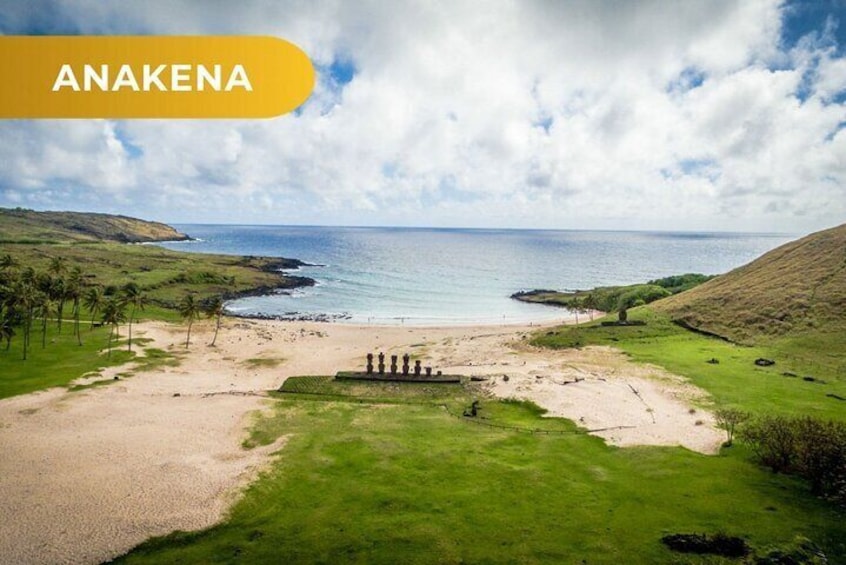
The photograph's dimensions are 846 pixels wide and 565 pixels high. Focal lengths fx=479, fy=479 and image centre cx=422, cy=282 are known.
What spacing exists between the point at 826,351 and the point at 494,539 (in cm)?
5203

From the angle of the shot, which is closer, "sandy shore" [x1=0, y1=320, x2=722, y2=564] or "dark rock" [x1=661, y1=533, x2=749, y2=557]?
"dark rock" [x1=661, y1=533, x2=749, y2=557]

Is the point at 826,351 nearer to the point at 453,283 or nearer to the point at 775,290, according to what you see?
the point at 775,290

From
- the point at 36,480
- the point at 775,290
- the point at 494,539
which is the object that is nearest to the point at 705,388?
the point at 494,539

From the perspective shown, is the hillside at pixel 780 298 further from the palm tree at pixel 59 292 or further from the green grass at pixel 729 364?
the palm tree at pixel 59 292

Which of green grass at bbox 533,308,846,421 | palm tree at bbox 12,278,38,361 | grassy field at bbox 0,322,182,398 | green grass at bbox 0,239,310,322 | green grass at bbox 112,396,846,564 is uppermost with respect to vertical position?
green grass at bbox 0,239,310,322

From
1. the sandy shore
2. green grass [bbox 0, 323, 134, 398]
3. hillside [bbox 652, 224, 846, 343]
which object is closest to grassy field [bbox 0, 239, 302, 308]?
green grass [bbox 0, 323, 134, 398]

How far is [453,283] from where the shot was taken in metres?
161

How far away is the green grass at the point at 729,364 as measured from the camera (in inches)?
1537

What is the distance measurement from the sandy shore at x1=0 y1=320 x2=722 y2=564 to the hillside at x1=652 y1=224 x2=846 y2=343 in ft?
67.7

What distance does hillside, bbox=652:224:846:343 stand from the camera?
6041 centimetres

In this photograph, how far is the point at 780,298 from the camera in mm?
66750

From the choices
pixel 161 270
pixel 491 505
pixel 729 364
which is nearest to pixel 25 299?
pixel 491 505

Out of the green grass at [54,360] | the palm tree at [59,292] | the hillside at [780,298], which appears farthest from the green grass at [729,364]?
the palm tree at [59,292]

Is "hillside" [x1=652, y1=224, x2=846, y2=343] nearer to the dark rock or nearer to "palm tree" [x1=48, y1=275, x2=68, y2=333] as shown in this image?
the dark rock
